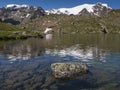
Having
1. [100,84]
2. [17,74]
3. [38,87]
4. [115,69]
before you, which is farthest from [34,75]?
[115,69]

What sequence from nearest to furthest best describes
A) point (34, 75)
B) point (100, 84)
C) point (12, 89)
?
point (12, 89) < point (100, 84) < point (34, 75)

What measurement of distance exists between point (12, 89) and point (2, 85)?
8.86ft

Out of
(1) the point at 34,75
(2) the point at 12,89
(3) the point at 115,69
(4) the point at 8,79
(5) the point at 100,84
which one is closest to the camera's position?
(2) the point at 12,89

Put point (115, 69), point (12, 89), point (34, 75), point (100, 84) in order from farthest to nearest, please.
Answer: point (115, 69) < point (34, 75) < point (100, 84) < point (12, 89)

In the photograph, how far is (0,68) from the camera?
51.7m

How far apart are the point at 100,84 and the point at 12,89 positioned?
13.0 metres

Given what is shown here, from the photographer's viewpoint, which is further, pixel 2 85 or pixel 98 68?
pixel 98 68

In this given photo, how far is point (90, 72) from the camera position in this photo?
4725cm

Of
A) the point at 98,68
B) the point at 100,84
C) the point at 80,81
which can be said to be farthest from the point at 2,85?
the point at 98,68

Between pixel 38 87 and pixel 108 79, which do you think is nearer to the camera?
pixel 38 87

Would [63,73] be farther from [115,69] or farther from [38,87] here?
[115,69]

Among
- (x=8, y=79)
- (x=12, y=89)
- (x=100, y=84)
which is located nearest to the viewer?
(x=12, y=89)

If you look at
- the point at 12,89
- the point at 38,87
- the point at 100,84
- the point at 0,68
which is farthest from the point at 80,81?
the point at 0,68

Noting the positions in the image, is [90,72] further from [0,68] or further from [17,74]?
[0,68]
